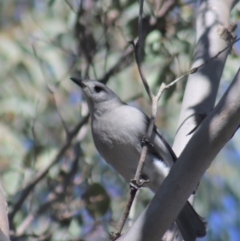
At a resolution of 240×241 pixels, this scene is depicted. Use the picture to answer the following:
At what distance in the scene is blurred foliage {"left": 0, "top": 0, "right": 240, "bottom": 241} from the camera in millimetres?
3998

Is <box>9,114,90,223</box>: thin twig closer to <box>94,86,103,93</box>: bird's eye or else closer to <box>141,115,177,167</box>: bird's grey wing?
<box>94,86,103,93</box>: bird's eye

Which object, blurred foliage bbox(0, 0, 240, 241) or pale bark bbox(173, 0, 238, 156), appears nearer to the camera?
pale bark bbox(173, 0, 238, 156)

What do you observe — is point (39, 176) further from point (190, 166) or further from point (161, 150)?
point (190, 166)

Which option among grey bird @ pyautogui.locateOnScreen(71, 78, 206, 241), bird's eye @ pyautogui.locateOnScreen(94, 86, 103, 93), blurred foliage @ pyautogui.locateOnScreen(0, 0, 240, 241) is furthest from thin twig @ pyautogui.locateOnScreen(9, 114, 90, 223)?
grey bird @ pyautogui.locateOnScreen(71, 78, 206, 241)

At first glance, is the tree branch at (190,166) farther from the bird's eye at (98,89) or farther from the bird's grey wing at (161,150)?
the bird's eye at (98,89)

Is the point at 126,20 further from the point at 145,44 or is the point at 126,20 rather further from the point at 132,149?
the point at 132,149

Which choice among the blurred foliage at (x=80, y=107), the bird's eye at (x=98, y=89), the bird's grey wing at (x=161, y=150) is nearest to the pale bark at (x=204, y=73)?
the bird's grey wing at (x=161, y=150)

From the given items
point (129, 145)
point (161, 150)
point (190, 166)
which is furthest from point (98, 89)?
point (190, 166)

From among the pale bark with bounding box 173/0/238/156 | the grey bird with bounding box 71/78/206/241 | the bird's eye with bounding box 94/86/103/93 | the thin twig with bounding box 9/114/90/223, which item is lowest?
the thin twig with bounding box 9/114/90/223

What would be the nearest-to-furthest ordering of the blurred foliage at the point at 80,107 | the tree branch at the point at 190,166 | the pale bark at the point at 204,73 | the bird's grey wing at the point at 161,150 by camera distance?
the tree branch at the point at 190,166 → the pale bark at the point at 204,73 → the bird's grey wing at the point at 161,150 → the blurred foliage at the point at 80,107

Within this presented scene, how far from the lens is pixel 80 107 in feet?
13.7

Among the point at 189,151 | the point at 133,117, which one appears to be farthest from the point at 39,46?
the point at 189,151

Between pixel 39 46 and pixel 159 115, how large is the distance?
1.09 metres

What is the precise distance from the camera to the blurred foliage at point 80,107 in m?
4.00
